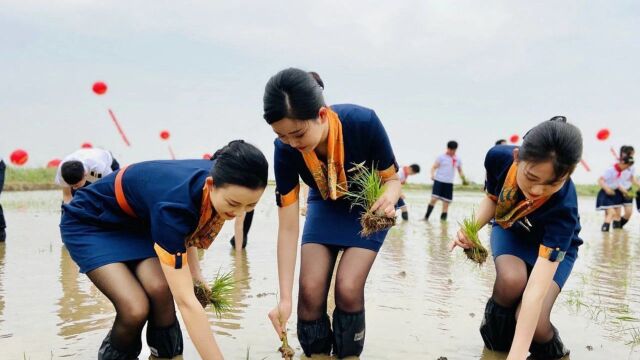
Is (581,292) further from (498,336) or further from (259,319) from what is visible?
(259,319)

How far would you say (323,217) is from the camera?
3.75 m

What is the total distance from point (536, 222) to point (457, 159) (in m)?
10.2

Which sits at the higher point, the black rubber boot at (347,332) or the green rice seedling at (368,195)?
the green rice seedling at (368,195)

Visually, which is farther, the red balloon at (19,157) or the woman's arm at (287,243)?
the red balloon at (19,157)

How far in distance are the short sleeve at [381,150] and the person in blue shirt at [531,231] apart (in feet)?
1.81

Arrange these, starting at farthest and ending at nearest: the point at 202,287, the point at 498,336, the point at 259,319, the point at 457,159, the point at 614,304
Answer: the point at 457,159, the point at 614,304, the point at 259,319, the point at 498,336, the point at 202,287

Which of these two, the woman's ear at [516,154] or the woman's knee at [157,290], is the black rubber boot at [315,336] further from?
the woman's ear at [516,154]

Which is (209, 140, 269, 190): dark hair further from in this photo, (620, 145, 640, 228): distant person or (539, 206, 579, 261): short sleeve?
(620, 145, 640, 228): distant person

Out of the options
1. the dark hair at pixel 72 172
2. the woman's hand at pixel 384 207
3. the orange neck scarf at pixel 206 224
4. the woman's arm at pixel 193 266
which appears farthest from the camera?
the dark hair at pixel 72 172

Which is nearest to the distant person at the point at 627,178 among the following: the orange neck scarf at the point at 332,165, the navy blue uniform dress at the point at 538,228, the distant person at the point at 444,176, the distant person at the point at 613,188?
the distant person at the point at 613,188

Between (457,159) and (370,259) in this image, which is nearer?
(370,259)

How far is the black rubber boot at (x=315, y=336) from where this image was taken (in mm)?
3562

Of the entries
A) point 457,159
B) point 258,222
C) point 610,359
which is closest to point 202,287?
point 610,359

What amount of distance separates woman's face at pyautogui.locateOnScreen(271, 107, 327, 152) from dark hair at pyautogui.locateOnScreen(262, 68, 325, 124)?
31 mm
